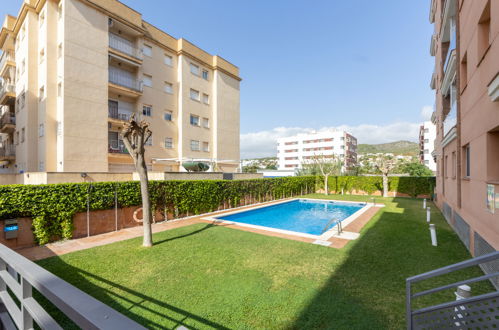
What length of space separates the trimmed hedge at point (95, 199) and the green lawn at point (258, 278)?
2253 mm

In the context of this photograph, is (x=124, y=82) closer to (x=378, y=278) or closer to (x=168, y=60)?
(x=168, y=60)

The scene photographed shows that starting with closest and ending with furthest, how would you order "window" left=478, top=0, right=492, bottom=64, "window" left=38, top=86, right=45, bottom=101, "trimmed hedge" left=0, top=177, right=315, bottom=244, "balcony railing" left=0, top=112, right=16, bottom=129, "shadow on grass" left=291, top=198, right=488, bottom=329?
"shadow on grass" left=291, top=198, right=488, bottom=329, "window" left=478, top=0, right=492, bottom=64, "trimmed hedge" left=0, top=177, right=315, bottom=244, "window" left=38, top=86, right=45, bottom=101, "balcony railing" left=0, top=112, right=16, bottom=129

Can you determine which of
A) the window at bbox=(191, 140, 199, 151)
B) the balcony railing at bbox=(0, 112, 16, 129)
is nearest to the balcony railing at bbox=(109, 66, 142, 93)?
the window at bbox=(191, 140, 199, 151)

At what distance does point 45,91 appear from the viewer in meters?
16.6

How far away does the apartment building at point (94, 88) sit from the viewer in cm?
1648

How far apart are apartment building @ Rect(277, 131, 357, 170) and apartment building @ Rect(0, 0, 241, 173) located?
56.4 meters

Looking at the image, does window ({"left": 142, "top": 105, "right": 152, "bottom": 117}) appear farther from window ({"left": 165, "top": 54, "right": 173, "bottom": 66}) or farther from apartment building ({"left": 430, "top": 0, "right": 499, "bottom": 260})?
apartment building ({"left": 430, "top": 0, "right": 499, "bottom": 260})

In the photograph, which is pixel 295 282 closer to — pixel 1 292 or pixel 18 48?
pixel 1 292

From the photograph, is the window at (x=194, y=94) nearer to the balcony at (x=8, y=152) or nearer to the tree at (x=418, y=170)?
the balcony at (x=8, y=152)

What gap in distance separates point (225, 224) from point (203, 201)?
3210 mm

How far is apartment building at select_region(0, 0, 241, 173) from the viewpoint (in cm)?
1648

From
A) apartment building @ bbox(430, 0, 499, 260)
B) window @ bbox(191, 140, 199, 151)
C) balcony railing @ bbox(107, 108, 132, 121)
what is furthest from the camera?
window @ bbox(191, 140, 199, 151)

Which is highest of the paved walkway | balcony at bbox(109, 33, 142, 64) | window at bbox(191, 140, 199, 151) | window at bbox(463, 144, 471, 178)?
balcony at bbox(109, 33, 142, 64)

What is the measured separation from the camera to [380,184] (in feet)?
84.2
